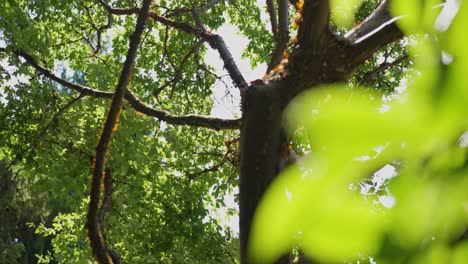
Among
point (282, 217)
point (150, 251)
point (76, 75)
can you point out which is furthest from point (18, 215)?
point (76, 75)

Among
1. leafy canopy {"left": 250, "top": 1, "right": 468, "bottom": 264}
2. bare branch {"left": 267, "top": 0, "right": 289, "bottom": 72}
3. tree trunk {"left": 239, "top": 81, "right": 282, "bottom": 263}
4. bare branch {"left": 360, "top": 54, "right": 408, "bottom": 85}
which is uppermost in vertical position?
bare branch {"left": 360, "top": 54, "right": 408, "bottom": 85}

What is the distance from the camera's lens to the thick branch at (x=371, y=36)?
70.4 inches

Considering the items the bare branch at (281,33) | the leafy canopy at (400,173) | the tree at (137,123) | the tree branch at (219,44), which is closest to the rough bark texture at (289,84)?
the tree at (137,123)

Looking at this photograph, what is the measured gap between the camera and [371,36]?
1855 mm

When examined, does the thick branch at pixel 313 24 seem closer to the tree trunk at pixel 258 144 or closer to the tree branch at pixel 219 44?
the tree trunk at pixel 258 144

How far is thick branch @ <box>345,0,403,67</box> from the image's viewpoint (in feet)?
5.87

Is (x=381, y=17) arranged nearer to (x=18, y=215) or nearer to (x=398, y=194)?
(x=398, y=194)

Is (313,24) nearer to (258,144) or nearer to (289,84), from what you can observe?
(289,84)

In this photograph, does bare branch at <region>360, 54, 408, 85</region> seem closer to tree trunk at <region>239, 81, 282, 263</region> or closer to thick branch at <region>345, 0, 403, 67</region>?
thick branch at <region>345, 0, 403, 67</region>

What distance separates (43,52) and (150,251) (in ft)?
10.4

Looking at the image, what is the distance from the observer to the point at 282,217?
210 millimetres

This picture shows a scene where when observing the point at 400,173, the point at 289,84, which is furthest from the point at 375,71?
the point at 400,173

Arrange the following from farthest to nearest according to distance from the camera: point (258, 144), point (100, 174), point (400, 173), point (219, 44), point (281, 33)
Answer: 1. point (219, 44)
2. point (281, 33)
3. point (100, 174)
4. point (258, 144)
5. point (400, 173)

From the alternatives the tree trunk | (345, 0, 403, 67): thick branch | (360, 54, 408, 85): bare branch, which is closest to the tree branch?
(360, 54, 408, 85): bare branch
